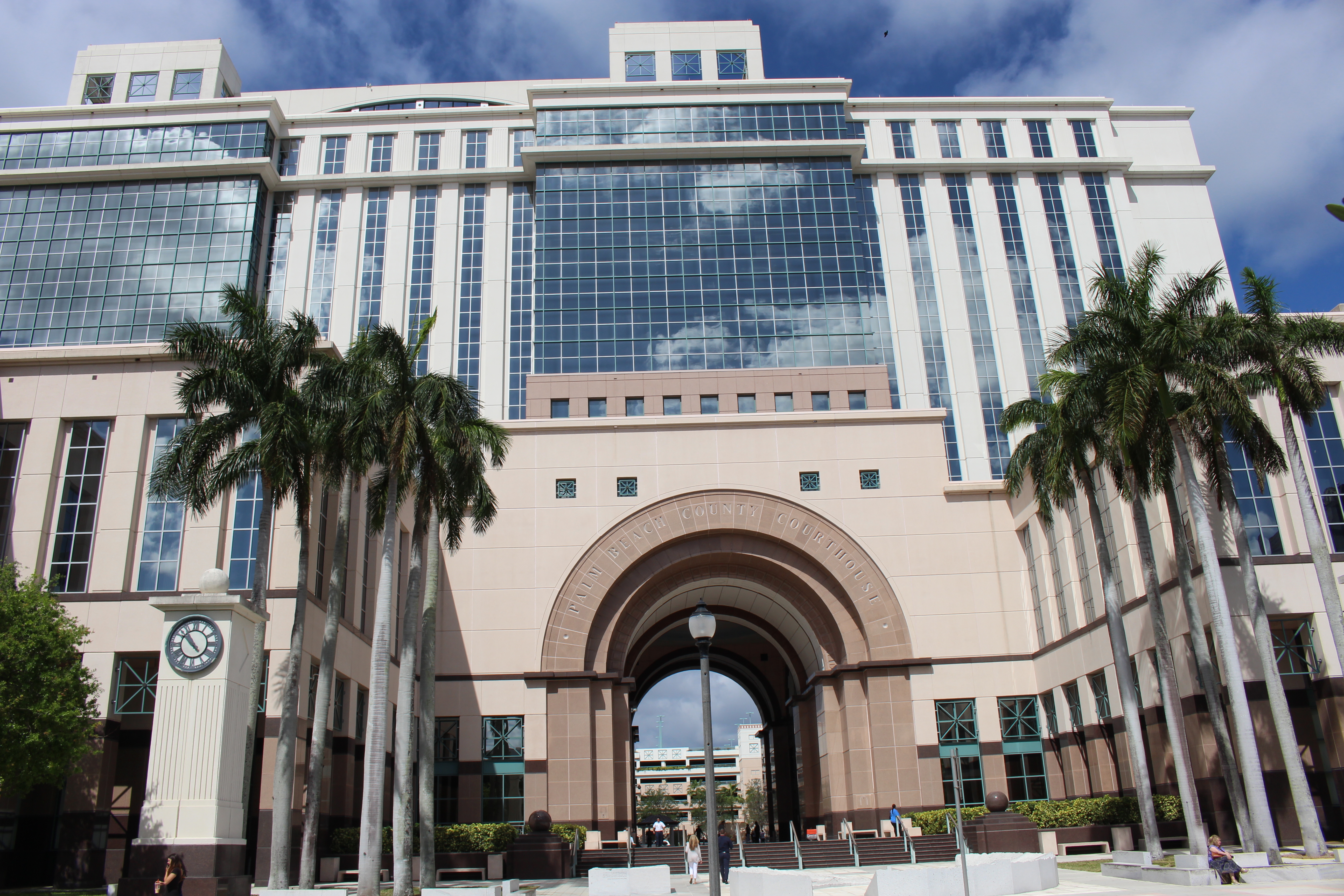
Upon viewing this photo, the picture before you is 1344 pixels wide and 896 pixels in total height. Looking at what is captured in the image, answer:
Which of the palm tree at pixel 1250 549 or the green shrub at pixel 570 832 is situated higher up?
the palm tree at pixel 1250 549

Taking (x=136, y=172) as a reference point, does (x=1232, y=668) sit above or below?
below

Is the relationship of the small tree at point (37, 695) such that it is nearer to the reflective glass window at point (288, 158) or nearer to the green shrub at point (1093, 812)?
the green shrub at point (1093, 812)

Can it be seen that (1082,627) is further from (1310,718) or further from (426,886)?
(426,886)

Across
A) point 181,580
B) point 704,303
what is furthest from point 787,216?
point 181,580

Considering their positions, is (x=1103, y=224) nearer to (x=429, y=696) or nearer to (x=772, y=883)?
(x=429, y=696)

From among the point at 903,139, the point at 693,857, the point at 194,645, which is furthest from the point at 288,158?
the point at 693,857

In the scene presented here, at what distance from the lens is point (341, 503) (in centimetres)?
3117

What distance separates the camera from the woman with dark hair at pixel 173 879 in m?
19.4

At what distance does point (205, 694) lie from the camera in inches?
949

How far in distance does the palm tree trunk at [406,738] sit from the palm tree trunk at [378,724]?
623 mm

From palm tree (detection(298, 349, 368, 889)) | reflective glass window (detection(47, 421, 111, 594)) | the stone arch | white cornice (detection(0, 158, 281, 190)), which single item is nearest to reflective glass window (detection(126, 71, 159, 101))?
white cornice (detection(0, 158, 281, 190))

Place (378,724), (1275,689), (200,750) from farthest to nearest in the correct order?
(1275,689)
(378,724)
(200,750)

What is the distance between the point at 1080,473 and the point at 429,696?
22834 millimetres

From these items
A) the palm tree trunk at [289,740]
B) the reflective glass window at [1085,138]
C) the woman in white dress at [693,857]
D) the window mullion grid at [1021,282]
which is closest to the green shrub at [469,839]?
the woman in white dress at [693,857]
